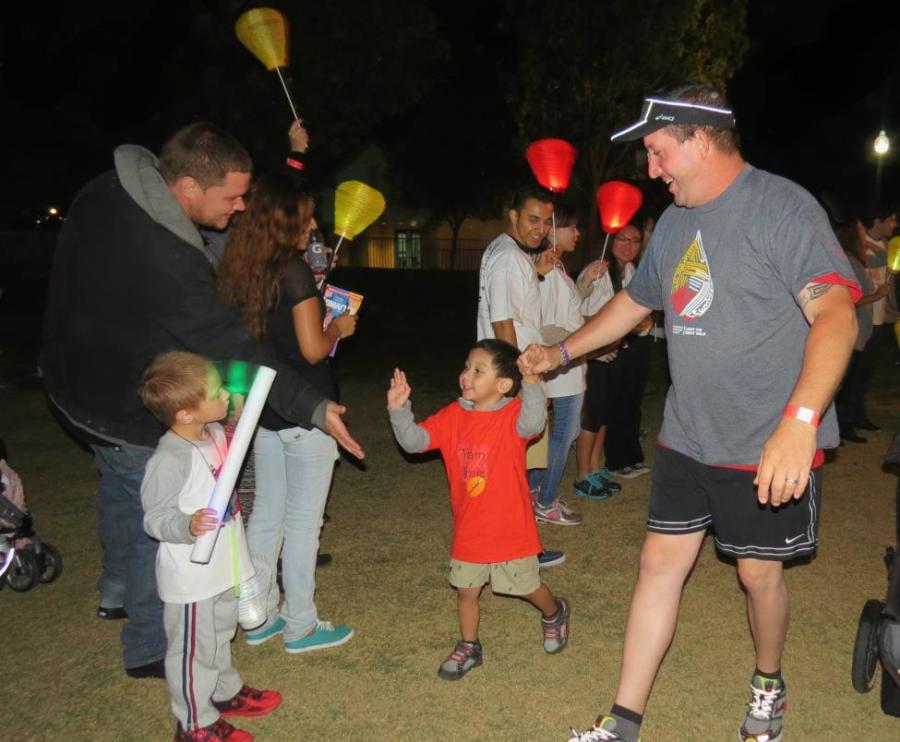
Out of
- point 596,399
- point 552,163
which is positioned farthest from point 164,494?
point 596,399

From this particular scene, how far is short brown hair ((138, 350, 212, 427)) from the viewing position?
130 inches

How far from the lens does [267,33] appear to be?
6.11 metres

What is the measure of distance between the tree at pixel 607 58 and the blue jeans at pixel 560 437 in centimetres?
2147

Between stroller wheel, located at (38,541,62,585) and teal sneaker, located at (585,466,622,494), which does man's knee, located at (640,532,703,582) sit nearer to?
teal sneaker, located at (585,466,622,494)

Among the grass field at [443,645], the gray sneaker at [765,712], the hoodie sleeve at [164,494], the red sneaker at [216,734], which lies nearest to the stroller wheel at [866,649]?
the grass field at [443,645]

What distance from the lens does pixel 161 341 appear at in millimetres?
3586

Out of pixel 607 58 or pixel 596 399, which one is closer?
pixel 596 399

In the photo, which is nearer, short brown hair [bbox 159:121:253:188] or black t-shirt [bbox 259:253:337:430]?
short brown hair [bbox 159:121:253:188]

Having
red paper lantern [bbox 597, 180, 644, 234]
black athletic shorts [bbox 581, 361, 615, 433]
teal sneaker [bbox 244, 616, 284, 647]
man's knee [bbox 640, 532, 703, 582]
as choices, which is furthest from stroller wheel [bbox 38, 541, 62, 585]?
red paper lantern [bbox 597, 180, 644, 234]

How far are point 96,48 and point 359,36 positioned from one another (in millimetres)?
6402

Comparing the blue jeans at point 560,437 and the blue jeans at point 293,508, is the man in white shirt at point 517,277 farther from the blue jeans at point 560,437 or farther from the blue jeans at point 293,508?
the blue jeans at point 293,508

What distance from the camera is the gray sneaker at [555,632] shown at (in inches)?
167

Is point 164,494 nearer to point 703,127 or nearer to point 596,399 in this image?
point 703,127

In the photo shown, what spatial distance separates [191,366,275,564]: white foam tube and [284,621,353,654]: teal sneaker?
1.43 meters
